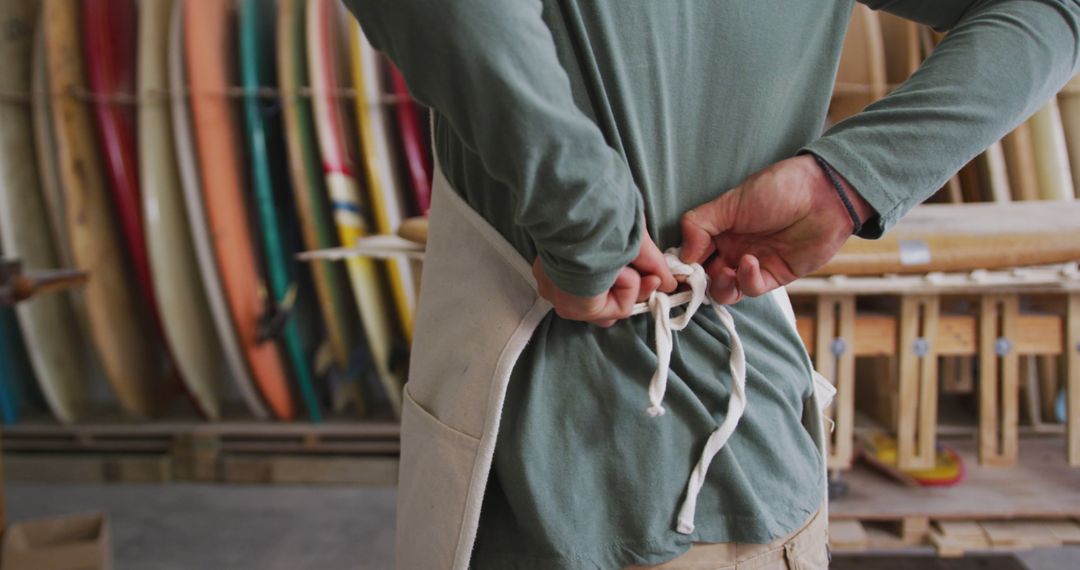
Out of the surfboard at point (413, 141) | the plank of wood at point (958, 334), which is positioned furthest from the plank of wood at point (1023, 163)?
the surfboard at point (413, 141)

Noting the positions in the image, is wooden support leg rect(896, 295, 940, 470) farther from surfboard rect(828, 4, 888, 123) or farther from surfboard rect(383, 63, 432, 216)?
surfboard rect(383, 63, 432, 216)

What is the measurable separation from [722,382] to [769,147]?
8.2 inches

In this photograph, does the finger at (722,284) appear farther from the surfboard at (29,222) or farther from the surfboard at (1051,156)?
the surfboard at (29,222)

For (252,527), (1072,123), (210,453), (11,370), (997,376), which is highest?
(1072,123)

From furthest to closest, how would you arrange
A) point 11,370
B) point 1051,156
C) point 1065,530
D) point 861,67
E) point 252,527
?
point 11,370 < point 252,527 < point 861,67 < point 1051,156 < point 1065,530

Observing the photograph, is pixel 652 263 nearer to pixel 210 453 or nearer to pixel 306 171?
pixel 306 171

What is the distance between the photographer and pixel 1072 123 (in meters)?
2.21

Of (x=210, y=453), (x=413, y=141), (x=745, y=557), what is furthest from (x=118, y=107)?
(x=745, y=557)

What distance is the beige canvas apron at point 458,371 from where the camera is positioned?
62cm

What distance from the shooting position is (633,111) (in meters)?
0.59

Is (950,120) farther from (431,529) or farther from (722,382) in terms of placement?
(431,529)

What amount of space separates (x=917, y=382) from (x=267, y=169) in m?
2.05

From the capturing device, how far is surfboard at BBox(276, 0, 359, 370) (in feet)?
8.18

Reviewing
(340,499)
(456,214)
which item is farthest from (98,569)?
(456,214)
